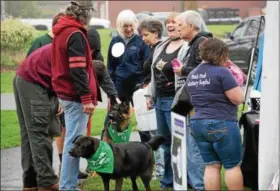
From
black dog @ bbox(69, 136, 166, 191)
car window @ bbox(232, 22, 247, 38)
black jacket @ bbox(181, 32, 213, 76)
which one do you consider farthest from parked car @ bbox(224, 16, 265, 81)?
black jacket @ bbox(181, 32, 213, 76)

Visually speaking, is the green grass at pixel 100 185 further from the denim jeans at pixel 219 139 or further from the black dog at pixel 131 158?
the denim jeans at pixel 219 139

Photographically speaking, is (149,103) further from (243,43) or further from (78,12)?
(243,43)

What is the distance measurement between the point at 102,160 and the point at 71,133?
0.40 m

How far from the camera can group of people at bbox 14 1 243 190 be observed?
18.8 ft

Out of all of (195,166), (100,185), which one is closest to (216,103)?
(195,166)

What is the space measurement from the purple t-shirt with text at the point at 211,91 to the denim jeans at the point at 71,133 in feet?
3.86

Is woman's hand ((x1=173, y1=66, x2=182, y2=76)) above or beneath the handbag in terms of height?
above

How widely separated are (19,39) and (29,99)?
15805mm

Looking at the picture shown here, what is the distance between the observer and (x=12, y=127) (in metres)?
11.6

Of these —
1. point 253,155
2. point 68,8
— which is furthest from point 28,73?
point 253,155

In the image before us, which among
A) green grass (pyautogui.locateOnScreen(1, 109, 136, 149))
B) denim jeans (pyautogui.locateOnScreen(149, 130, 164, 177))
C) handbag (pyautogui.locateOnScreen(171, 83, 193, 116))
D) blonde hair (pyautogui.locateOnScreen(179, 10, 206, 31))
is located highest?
blonde hair (pyautogui.locateOnScreen(179, 10, 206, 31))

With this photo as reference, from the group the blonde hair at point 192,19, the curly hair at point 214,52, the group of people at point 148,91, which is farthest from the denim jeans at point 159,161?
the curly hair at point 214,52

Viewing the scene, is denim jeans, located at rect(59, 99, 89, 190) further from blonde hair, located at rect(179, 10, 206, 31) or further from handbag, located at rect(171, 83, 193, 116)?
blonde hair, located at rect(179, 10, 206, 31)

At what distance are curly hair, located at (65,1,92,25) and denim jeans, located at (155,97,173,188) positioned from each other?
4.14 ft
